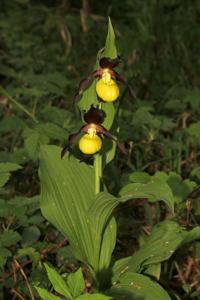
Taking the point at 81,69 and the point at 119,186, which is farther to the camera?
the point at 81,69

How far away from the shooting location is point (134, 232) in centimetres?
201

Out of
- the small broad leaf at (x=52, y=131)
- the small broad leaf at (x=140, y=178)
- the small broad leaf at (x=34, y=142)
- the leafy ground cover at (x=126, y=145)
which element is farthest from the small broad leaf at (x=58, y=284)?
the small broad leaf at (x=52, y=131)

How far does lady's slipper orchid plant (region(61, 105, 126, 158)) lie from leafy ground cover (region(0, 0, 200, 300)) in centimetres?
8

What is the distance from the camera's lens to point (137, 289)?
1.50 metres

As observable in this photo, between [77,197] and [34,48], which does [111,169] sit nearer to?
[77,197]

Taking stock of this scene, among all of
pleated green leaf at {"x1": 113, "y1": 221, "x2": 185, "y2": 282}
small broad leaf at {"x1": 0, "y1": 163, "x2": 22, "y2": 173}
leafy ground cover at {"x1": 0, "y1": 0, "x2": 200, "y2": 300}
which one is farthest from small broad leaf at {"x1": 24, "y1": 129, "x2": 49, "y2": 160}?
pleated green leaf at {"x1": 113, "y1": 221, "x2": 185, "y2": 282}

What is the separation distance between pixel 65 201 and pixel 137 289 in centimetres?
37

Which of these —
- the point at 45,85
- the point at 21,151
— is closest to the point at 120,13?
the point at 45,85

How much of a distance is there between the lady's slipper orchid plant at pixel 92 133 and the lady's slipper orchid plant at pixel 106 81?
0.06 meters

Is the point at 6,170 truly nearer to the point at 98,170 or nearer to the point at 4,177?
the point at 4,177

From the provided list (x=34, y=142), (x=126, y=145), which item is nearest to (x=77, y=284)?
(x=34, y=142)

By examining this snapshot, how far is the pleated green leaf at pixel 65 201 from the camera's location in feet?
5.31

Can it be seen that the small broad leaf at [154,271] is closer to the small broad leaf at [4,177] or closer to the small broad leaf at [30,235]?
the small broad leaf at [30,235]

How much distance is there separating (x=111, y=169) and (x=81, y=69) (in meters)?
1.82
